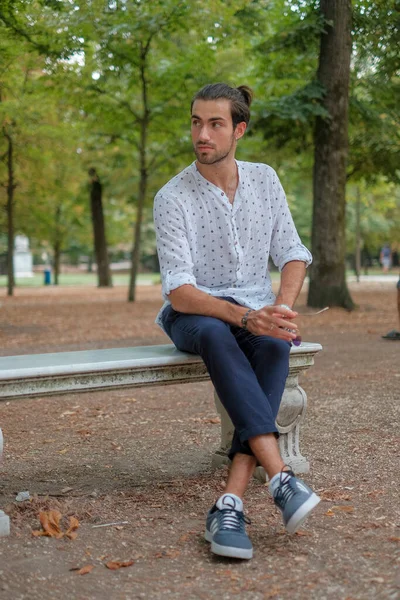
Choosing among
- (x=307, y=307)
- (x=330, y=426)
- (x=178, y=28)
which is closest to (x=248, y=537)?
(x=330, y=426)

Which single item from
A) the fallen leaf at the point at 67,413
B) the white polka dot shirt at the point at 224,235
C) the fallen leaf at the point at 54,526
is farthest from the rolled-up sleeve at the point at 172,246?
the fallen leaf at the point at 67,413

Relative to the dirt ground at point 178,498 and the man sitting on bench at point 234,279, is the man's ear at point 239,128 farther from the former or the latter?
the dirt ground at point 178,498

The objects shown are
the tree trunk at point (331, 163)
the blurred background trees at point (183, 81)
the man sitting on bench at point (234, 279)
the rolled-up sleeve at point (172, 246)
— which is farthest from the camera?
the tree trunk at point (331, 163)

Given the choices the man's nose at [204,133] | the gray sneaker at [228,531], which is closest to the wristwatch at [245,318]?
the gray sneaker at [228,531]

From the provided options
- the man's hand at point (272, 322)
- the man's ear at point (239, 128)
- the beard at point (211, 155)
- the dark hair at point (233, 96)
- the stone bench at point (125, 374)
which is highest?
the dark hair at point (233, 96)

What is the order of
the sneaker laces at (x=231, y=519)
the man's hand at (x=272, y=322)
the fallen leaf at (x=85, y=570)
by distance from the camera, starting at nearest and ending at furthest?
the fallen leaf at (x=85, y=570) < the sneaker laces at (x=231, y=519) < the man's hand at (x=272, y=322)

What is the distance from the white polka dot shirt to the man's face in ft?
0.49

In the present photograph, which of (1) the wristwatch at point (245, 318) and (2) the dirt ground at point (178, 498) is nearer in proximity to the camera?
(2) the dirt ground at point (178, 498)

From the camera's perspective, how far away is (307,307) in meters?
13.9

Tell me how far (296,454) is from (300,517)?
1129 mm

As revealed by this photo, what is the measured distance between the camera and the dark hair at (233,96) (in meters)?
3.82

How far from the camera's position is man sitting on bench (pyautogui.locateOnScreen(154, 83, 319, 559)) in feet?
10.8

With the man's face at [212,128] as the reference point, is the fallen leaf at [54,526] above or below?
below

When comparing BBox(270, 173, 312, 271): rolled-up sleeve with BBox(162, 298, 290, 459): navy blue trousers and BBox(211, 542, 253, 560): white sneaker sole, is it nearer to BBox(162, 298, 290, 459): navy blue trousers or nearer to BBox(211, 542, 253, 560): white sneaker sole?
BBox(162, 298, 290, 459): navy blue trousers
